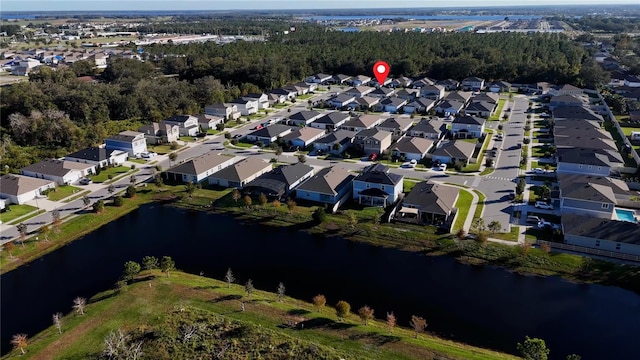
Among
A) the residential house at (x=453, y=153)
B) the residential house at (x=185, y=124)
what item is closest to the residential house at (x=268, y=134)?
the residential house at (x=185, y=124)

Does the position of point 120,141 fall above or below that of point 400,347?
above

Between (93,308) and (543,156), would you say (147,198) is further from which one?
(543,156)

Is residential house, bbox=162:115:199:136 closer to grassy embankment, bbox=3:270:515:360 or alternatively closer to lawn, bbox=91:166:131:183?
lawn, bbox=91:166:131:183

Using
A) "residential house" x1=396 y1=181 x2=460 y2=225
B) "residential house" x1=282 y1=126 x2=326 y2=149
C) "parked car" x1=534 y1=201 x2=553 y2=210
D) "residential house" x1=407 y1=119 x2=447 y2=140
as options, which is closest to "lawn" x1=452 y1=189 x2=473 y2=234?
"residential house" x1=396 y1=181 x2=460 y2=225

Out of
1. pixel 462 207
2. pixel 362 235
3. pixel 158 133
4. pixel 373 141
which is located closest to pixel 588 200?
pixel 462 207

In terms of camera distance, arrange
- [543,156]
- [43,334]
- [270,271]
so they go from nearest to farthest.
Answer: [43,334], [270,271], [543,156]

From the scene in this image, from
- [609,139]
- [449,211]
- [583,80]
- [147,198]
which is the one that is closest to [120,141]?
[147,198]

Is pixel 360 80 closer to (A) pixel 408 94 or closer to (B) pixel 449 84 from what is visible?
(A) pixel 408 94
